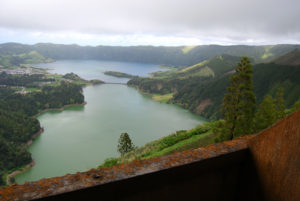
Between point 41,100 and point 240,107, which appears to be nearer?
point 240,107

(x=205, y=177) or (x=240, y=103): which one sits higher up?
(x=205, y=177)

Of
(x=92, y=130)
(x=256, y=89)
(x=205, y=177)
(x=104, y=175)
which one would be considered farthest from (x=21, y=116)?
(x=256, y=89)

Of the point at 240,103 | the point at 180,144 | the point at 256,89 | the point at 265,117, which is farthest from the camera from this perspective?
the point at 256,89

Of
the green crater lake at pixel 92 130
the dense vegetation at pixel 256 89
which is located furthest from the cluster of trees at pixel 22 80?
the dense vegetation at pixel 256 89

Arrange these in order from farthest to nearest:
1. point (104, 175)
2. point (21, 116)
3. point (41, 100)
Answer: point (41, 100) < point (21, 116) < point (104, 175)

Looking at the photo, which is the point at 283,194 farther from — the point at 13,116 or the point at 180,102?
the point at 180,102

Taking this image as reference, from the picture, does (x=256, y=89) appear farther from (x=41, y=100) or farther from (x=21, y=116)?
(x=41, y=100)

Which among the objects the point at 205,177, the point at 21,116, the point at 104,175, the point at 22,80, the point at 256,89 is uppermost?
the point at 104,175

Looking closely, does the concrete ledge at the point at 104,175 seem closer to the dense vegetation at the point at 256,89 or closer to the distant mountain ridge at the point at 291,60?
the dense vegetation at the point at 256,89
